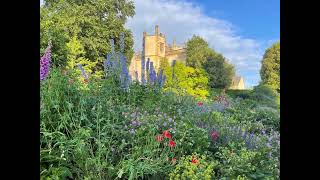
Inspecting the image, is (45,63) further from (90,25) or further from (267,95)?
(267,95)

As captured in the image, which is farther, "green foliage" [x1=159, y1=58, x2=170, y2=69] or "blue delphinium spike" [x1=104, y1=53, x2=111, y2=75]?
"green foliage" [x1=159, y1=58, x2=170, y2=69]

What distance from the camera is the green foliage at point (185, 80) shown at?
264cm

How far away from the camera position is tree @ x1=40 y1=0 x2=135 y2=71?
8.16 ft

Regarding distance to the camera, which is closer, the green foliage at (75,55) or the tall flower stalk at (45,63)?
the tall flower stalk at (45,63)

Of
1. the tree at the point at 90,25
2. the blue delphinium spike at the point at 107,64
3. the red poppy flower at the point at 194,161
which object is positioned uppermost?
the tree at the point at 90,25

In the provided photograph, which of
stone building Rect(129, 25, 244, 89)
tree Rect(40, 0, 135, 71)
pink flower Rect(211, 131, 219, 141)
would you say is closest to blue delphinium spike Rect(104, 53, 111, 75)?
tree Rect(40, 0, 135, 71)

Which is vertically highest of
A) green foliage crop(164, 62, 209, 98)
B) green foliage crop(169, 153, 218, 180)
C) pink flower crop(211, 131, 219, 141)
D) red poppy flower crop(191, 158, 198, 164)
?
green foliage crop(164, 62, 209, 98)

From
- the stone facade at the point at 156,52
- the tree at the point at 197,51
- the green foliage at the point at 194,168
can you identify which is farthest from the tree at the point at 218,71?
the green foliage at the point at 194,168

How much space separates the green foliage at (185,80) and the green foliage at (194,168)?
2.37 ft

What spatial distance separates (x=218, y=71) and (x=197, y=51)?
0.23 metres

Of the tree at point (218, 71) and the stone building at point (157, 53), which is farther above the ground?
the stone building at point (157, 53)

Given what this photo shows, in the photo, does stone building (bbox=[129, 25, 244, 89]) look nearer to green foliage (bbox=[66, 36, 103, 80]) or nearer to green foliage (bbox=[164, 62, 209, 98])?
green foliage (bbox=[164, 62, 209, 98])

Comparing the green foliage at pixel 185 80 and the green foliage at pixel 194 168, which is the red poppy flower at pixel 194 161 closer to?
the green foliage at pixel 194 168

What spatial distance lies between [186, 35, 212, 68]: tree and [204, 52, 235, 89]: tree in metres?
0.05
